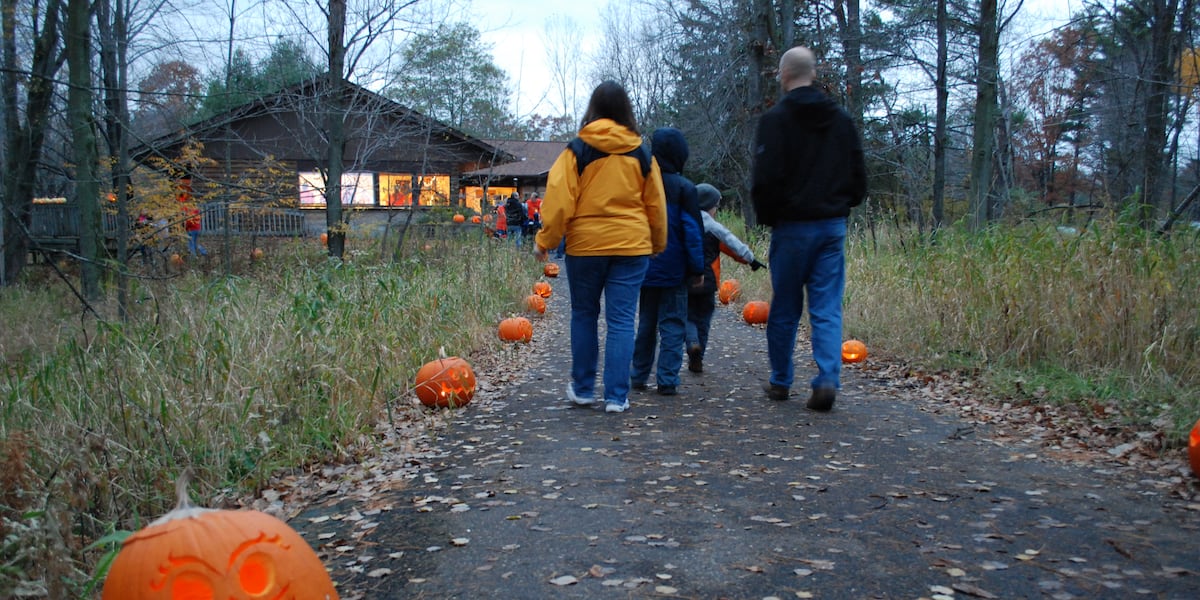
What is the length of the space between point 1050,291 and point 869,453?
8.92 ft

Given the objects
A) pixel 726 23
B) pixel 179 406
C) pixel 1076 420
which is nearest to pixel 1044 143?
pixel 726 23

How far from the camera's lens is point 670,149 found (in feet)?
19.2

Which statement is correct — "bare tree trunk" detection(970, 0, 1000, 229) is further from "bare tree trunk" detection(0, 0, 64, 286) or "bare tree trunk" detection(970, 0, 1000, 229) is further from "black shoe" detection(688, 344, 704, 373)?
"bare tree trunk" detection(0, 0, 64, 286)

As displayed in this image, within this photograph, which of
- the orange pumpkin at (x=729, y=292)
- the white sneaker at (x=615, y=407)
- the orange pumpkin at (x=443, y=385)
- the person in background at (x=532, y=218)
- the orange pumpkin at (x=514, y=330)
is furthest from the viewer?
the person in background at (x=532, y=218)

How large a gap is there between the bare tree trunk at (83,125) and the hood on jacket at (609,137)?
8.15m

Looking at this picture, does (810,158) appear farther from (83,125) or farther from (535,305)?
(83,125)

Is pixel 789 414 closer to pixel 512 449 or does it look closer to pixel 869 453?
pixel 869 453

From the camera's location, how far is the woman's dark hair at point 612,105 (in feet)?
16.9

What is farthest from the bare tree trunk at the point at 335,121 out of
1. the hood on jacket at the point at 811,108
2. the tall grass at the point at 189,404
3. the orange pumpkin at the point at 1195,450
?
the orange pumpkin at the point at 1195,450

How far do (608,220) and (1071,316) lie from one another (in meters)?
3.51

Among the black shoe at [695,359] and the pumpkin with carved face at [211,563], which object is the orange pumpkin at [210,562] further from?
the black shoe at [695,359]

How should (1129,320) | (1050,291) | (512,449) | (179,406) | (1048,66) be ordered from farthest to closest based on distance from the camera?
(1048,66) → (1050,291) → (1129,320) → (512,449) → (179,406)

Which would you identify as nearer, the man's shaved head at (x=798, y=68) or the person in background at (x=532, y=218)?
the man's shaved head at (x=798, y=68)

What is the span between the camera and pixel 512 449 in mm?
4727
